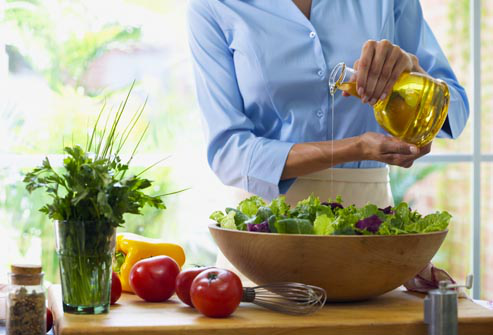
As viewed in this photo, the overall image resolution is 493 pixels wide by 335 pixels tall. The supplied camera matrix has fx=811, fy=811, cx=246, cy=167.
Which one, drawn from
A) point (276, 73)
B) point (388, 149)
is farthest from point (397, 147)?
point (276, 73)

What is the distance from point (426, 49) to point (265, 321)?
106cm

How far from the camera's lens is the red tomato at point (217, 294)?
1.40 m

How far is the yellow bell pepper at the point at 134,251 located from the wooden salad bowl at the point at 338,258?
31cm

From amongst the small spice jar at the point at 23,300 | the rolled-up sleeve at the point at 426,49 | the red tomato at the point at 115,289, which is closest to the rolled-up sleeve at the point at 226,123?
the rolled-up sleeve at the point at 426,49

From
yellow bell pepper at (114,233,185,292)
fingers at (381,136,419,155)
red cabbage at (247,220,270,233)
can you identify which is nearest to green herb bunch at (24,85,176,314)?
red cabbage at (247,220,270,233)

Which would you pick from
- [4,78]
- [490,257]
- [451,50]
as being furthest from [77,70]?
[490,257]

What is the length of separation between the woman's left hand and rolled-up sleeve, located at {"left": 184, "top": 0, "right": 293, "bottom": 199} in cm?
41

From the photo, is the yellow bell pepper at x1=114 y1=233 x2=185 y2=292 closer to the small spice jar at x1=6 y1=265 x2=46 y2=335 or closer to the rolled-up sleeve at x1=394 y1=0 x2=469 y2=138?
the small spice jar at x1=6 y1=265 x2=46 y2=335

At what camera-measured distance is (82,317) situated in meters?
1.40

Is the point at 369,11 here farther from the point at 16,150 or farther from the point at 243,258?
the point at 16,150

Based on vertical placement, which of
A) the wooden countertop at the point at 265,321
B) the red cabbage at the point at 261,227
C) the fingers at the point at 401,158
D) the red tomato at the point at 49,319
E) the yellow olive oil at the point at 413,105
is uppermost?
the yellow olive oil at the point at 413,105

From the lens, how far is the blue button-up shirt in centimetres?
207

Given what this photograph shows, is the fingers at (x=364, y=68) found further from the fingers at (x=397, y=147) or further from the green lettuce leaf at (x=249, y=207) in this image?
the green lettuce leaf at (x=249, y=207)

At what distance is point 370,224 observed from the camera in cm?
149
